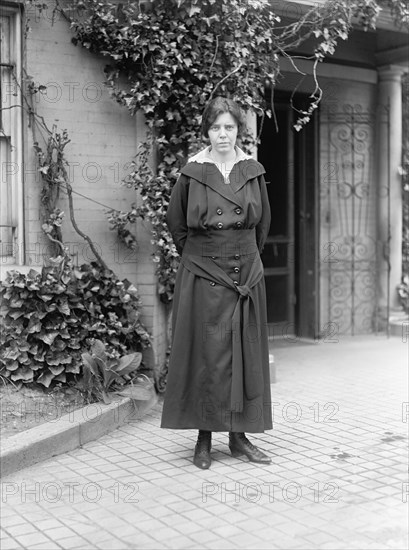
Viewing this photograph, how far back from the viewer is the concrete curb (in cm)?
499

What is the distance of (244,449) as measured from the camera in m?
5.26

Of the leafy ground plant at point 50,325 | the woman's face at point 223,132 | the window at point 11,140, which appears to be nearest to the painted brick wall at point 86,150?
the window at point 11,140

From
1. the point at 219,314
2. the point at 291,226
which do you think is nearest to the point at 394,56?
the point at 291,226

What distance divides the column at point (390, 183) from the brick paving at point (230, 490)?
11.4 ft

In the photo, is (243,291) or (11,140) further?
(11,140)

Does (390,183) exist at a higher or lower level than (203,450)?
higher

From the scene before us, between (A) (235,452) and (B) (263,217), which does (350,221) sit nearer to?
(B) (263,217)

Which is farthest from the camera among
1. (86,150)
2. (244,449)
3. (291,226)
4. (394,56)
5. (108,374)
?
(291,226)

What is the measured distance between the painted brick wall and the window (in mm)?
74

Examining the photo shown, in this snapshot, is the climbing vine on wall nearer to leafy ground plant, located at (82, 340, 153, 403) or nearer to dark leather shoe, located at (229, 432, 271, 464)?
leafy ground plant, located at (82, 340, 153, 403)

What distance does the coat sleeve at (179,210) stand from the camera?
17.3 ft

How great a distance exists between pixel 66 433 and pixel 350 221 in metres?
5.65

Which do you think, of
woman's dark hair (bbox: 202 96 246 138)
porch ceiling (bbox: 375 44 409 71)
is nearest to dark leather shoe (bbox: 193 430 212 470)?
woman's dark hair (bbox: 202 96 246 138)

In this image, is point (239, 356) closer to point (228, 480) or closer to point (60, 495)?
point (228, 480)
